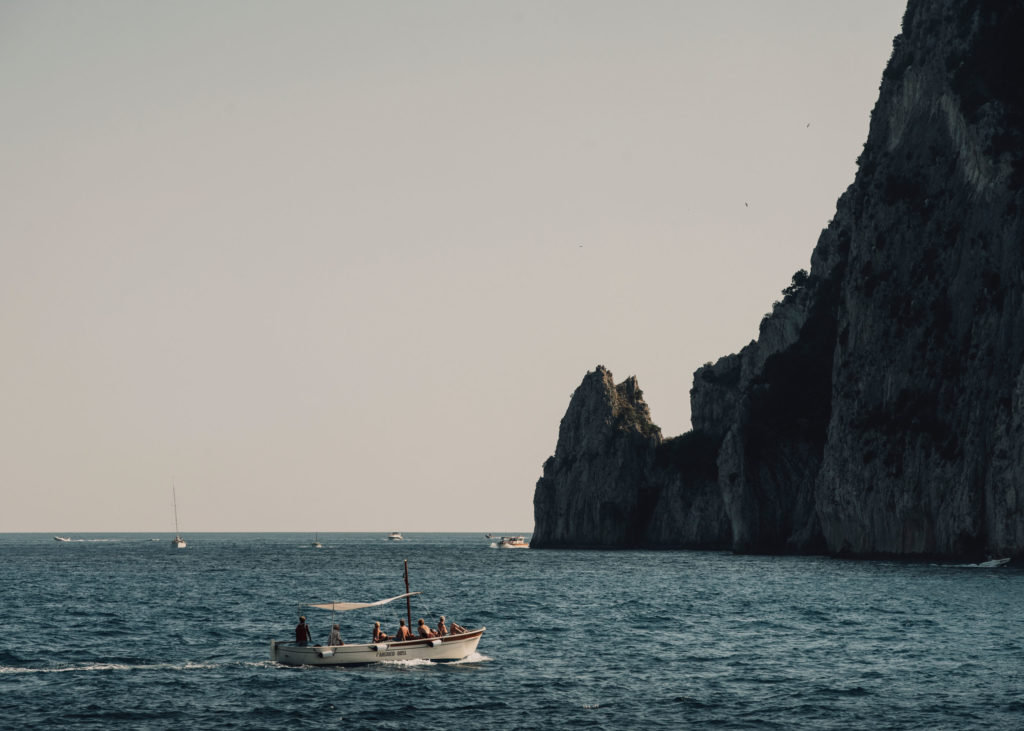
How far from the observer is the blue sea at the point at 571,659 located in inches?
1770

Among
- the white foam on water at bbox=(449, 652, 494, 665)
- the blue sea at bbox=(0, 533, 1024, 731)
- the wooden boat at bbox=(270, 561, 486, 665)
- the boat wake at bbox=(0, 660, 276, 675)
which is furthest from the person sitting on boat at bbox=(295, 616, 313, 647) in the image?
the white foam on water at bbox=(449, 652, 494, 665)

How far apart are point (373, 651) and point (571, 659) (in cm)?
950

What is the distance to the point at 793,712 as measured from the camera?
44.8 metres

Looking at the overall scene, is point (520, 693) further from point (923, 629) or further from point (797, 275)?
point (797, 275)

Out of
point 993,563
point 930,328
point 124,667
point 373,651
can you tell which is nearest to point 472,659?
point 373,651

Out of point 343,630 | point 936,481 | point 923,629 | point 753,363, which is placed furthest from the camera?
point 753,363

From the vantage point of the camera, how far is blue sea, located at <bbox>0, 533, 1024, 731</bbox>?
148 feet

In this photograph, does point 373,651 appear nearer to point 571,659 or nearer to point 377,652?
point 377,652

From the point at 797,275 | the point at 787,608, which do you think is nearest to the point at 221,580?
the point at 787,608

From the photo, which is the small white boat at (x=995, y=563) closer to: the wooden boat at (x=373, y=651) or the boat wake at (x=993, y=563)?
the boat wake at (x=993, y=563)

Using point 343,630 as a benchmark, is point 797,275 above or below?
above

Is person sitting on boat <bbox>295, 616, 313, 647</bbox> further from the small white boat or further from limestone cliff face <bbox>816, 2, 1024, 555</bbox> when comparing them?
limestone cliff face <bbox>816, 2, 1024, 555</bbox>

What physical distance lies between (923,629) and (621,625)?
1763cm

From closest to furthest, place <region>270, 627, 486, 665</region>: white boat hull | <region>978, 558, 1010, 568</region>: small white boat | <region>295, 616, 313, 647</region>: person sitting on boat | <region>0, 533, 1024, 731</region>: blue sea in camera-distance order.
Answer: <region>0, 533, 1024, 731</region>: blue sea → <region>270, 627, 486, 665</region>: white boat hull → <region>295, 616, 313, 647</region>: person sitting on boat → <region>978, 558, 1010, 568</region>: small white boat
